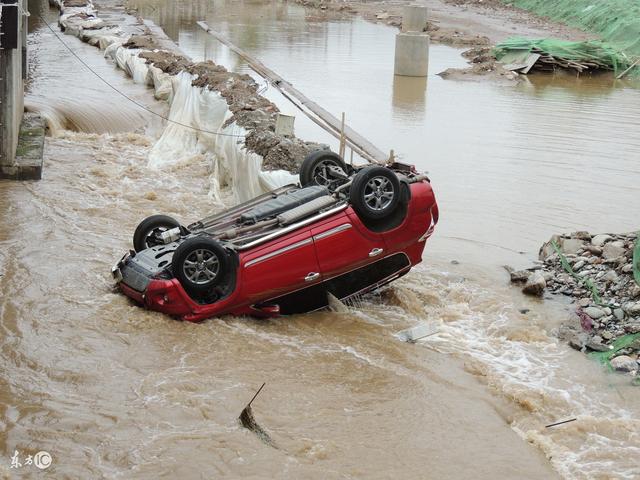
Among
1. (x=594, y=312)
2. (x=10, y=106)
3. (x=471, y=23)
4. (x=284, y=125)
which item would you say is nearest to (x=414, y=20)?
(x=471, y=23)

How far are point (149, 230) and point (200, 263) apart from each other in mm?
1414

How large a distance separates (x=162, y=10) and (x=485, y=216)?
34.0 meters

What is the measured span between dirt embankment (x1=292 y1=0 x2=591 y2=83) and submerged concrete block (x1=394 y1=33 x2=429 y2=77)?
1085mm

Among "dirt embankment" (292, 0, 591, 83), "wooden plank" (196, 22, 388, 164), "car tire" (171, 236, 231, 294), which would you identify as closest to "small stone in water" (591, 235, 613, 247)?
"wooden plank" (196, 22, 388, 164)

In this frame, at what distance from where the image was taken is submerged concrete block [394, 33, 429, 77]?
30109 millimetres

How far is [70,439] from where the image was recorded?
7250 millimetres

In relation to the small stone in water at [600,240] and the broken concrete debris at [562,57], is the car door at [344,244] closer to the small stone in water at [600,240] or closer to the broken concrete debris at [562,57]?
the small stone in water at [600,240]

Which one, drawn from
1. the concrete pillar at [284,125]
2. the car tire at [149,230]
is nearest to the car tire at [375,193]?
the car tire at [149,230]

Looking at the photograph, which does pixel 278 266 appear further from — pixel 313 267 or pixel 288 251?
pixel 313 267

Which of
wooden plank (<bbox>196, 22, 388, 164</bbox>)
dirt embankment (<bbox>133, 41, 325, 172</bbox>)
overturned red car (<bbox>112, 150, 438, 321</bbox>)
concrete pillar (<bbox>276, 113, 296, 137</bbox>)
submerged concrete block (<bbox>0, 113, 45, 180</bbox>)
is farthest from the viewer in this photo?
wooden plank (<bbox>196, 22, 388, 164</bbox>)

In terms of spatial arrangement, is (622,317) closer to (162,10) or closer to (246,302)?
(246,302)

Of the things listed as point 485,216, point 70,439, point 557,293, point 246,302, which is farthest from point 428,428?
point 485,216

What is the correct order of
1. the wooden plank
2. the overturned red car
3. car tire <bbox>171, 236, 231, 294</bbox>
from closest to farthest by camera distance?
1. car tire <bbox>171, 236, 231, 294</bbox>
2. the overturned red car
3. the wooden plank

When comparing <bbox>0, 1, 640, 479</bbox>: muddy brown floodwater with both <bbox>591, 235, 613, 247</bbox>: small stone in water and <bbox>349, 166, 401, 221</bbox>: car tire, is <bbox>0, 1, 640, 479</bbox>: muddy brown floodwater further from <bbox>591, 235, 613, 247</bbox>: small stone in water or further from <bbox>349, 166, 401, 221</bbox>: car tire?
<bbox>349, 166, 401, 221</bbox>: car tire
